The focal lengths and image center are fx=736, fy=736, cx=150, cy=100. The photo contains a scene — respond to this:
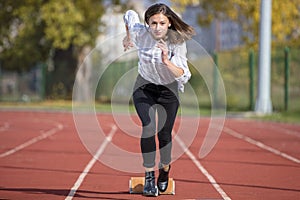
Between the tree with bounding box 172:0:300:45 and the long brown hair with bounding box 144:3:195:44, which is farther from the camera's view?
the tree with bounding box 172:0:300:45

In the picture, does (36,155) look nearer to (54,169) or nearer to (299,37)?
(54,169)

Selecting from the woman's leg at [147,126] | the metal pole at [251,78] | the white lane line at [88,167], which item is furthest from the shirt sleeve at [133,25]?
the metal pole at [251,78]

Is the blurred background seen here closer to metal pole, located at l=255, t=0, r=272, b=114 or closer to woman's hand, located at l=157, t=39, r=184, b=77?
metal pole, located at l=255, t=0, r=272, b=114

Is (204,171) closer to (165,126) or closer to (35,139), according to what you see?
(165,126)

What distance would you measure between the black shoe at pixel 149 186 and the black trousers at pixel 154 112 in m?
0.11

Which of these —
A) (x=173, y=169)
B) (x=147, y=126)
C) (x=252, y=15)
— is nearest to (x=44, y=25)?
(x=252, y=15)

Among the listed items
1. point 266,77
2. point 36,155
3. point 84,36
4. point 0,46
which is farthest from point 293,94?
point 0,46

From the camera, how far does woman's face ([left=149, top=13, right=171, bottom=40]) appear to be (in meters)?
7.62

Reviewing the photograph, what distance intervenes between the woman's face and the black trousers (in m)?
0.58

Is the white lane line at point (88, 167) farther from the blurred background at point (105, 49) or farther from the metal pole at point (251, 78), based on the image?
the metal pole at point (251, 78)

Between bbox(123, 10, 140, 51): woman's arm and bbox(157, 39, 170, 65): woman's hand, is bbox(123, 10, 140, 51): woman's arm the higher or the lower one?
the higher one

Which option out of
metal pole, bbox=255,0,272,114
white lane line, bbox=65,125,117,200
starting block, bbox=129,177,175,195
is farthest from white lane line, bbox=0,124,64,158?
metal pole, bbox=255,0,272,114

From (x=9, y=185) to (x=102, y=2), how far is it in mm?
29078

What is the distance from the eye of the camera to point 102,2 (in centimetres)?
3741
